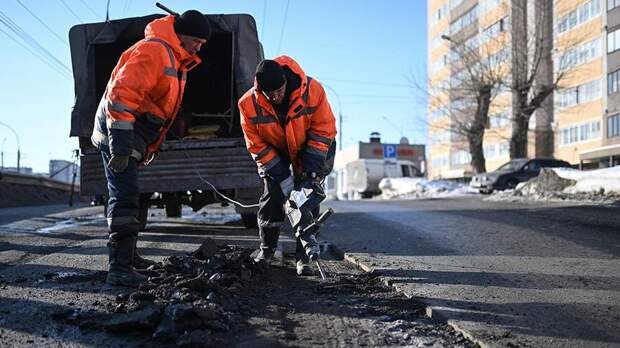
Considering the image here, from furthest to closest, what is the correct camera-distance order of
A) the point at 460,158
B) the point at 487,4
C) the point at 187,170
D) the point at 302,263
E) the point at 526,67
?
the point at 460,158 → the point at 487,4 → the point at 526,67 → the point at 187,170 → the point at 302,263

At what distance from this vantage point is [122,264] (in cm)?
421

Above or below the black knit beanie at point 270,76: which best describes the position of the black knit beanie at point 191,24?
Answer: above

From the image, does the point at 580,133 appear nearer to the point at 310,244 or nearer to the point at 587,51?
the point at 587,51

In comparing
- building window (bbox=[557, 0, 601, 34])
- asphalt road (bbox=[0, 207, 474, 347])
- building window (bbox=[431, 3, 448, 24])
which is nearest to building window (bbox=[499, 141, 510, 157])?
building window (bbox=[557, 0, 601, 34])

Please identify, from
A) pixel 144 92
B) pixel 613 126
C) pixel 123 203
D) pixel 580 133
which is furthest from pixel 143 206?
pixel 580 133

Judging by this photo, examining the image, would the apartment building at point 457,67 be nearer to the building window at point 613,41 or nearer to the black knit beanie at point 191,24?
the building window at point 613,41

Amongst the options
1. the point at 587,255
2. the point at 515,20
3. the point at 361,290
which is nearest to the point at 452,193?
the point at 515,20

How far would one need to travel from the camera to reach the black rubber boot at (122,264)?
4.09 m

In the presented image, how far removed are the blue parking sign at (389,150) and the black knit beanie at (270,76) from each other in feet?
155

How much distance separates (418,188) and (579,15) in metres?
19.1

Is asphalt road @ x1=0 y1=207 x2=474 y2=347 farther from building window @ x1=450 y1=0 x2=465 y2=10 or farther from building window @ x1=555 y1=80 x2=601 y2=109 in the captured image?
building window @ x1=450 y1=0 x2=465 y2=10

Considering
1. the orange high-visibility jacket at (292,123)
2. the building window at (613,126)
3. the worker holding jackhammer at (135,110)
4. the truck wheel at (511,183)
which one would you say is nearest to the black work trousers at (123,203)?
the worker holding jackhammer at (135,110)

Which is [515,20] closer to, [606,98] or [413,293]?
[606,98]

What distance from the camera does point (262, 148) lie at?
485cm
